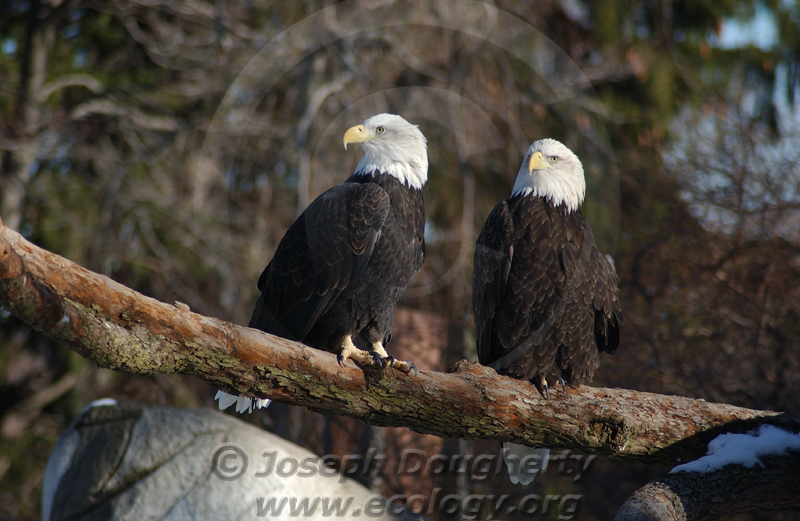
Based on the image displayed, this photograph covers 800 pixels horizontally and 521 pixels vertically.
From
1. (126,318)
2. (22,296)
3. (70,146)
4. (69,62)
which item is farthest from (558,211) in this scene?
(69,62)

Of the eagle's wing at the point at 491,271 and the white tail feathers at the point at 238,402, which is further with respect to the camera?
the eagle's wing at the point at 491,271

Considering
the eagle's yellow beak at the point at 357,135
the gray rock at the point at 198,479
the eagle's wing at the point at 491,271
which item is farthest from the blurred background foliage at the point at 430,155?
the eagle's yellow beak at the point at 357,135

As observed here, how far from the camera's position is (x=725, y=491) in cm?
291

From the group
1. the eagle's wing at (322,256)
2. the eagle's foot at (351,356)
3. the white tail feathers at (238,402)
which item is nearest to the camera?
the eagle's foot at (351,356)

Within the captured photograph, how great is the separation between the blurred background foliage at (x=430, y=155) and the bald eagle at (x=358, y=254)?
216cm

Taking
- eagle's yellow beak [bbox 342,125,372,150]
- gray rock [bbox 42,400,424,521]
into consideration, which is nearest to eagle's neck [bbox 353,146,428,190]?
eagle's yellow beak [bbox 342,125,372,150]

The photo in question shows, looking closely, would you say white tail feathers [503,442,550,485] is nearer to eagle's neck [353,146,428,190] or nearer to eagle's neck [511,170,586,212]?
eagle's neck [511,170,586,212]

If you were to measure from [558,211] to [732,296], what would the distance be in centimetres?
266

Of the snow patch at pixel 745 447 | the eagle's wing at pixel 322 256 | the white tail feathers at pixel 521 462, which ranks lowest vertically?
the white tail feathers at pixel 521 462

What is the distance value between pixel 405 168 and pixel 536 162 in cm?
78

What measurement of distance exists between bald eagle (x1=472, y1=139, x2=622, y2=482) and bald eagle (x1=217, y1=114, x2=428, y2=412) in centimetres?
52

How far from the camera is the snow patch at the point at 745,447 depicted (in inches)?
118

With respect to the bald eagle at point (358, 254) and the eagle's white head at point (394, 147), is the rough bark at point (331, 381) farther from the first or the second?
the eagle's white head at point (394, 147)

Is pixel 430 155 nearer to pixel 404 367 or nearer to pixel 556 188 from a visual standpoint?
pixel 556 188
